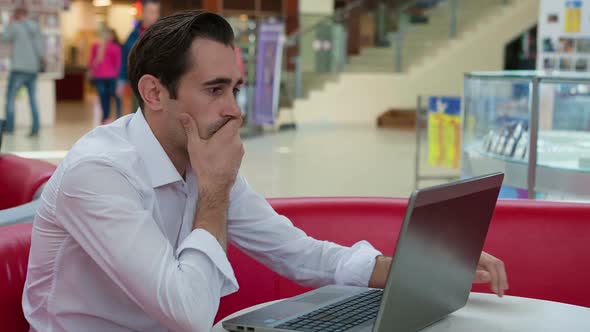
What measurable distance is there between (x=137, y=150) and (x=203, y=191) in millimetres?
168

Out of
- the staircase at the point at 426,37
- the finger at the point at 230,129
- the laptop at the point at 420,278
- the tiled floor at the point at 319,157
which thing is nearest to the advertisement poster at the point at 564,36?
the tiled floor at the point at 319,157

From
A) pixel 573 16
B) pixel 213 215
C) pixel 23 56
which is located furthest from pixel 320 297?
pixel 23 56

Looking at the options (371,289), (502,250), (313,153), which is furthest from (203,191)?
(313,153)

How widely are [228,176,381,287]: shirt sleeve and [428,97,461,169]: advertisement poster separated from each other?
499 centimetres

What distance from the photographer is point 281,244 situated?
7.33 ft

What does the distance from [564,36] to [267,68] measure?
5118 millimetres

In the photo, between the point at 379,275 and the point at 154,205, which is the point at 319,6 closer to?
the point at 379,275

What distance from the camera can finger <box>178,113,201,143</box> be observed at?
1.87m

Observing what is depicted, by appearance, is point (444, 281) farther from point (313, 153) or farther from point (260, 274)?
point (313, 153)

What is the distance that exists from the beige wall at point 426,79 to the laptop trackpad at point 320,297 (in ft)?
45.3

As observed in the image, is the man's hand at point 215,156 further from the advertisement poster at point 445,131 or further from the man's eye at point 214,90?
the advertisement poster at point 445,131

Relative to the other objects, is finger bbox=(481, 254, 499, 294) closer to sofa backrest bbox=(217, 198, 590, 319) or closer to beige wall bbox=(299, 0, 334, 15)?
sofa backrest bbox=(217, 198, 590, 319)

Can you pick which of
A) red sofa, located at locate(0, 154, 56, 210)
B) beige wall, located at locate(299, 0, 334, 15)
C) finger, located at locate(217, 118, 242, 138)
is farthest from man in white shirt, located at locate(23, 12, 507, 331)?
beige wall, located at locate(299, 0, 334, 15)

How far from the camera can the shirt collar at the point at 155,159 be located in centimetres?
191
